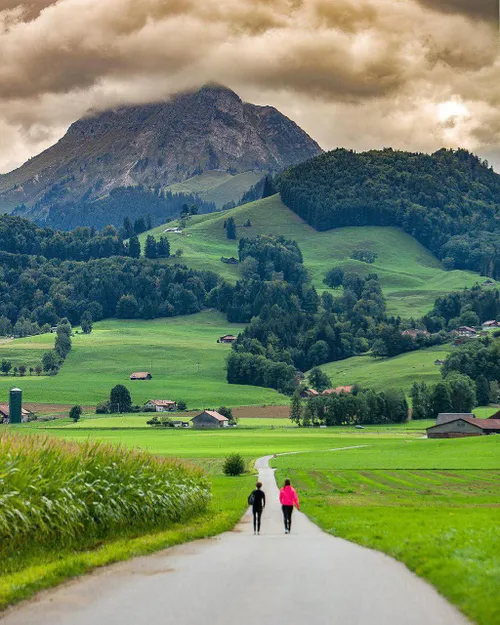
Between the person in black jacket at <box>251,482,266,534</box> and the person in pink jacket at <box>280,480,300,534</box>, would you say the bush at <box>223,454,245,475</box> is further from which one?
the person in pink jacket at <box>280,480,300,534</box>

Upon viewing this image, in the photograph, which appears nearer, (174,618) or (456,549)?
(174,618)

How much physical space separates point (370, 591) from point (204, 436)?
132153 mm

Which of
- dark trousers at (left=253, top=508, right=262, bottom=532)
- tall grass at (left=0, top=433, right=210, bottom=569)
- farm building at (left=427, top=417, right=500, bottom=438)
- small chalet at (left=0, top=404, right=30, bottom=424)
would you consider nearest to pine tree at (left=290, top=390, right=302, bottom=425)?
farm building at (left=427, top=417, right=500, bottom=438)

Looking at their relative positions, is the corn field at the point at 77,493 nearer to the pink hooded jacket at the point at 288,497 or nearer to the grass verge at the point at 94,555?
the grass verge at the point at 94,555

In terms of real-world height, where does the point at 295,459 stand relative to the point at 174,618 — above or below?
below

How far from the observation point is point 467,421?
A: 14838cm

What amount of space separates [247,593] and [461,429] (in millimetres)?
132190

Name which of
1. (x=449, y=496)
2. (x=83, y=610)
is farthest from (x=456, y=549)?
(x=449, y=496)

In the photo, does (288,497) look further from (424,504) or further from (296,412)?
(296,412)

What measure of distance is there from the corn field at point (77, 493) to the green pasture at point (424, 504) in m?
6.08

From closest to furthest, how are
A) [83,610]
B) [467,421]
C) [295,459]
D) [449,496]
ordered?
[83,610] < [449,496] < [295,459] < [467,421]

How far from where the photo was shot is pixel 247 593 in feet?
62.8

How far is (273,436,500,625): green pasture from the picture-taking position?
20.0 meters

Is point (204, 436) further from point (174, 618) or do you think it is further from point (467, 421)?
point (174, 618)
